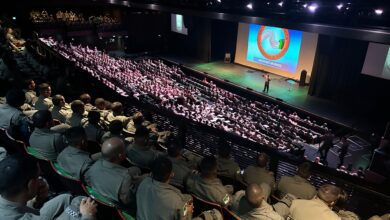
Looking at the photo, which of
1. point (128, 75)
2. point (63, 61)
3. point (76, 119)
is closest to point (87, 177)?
point (76, 119)

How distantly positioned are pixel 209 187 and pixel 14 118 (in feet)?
8.86

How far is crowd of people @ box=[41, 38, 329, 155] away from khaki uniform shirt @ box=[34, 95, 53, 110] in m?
2.76

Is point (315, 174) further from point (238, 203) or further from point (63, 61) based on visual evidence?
point (63, 61)

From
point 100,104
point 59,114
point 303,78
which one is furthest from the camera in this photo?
point 303,78

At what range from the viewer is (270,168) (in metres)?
3.80

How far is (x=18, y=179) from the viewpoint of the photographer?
181 centimetres

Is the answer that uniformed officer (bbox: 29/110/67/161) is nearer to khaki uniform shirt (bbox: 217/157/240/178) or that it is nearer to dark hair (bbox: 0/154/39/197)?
dark hair (bbox: 0/154/39/197)

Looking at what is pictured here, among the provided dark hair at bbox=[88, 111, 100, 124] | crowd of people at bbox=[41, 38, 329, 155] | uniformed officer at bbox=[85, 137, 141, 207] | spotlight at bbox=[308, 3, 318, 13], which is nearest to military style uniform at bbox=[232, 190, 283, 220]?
uniformed officer at bbox=[85, 137, 141, 207]

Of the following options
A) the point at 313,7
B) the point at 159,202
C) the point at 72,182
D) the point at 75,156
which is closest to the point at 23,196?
the point at 72,182

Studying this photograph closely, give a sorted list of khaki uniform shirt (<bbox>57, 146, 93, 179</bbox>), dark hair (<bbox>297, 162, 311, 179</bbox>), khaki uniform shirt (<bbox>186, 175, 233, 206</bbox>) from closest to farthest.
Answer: khaki uniform shirt (<bbox>186, 175, 233, 206</bbox>) < khaki uniform shirt (<bbox>57, 146, 93, 179</bbox>) < dark hair (<bbox>297, 162, 311, 179</bbox>)

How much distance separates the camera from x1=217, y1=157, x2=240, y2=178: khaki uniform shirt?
3.38m

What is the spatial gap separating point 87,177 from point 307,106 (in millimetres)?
9213

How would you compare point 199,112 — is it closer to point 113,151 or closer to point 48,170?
point 48,170

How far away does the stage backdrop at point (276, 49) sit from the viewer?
12914 millimetres
